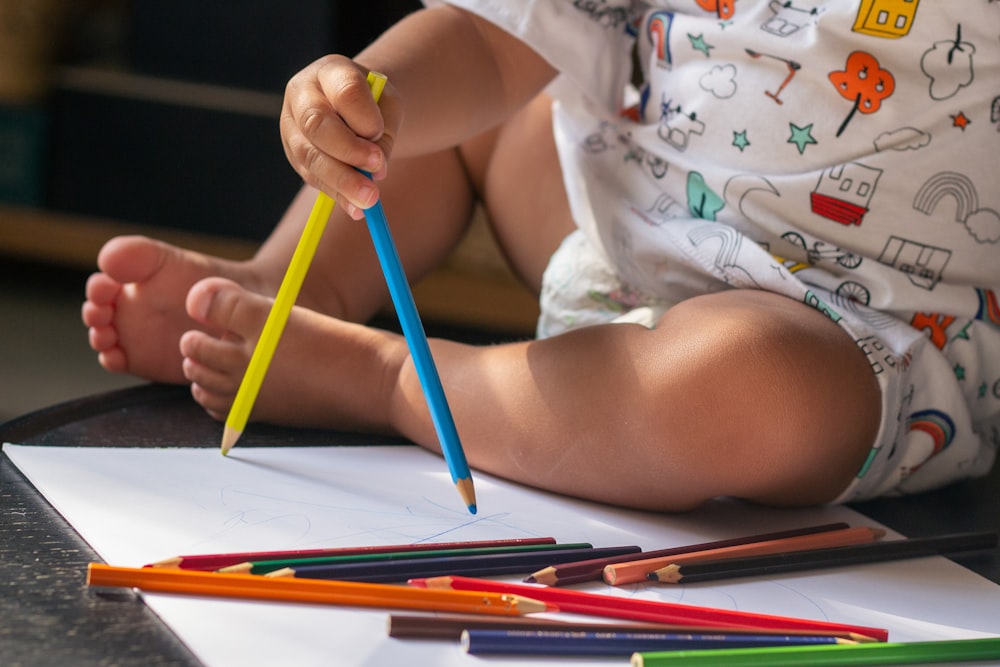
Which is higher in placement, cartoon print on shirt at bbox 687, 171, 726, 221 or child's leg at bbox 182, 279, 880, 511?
cartoon print on shirt at bbox 687, 171, 726, 221

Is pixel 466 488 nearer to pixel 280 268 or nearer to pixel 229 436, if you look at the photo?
pixel 229 436

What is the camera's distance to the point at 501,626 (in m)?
0.34

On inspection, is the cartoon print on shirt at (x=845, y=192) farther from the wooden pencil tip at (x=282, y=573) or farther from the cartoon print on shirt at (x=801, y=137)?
the wooden pencil tip at (x=282, y=573)

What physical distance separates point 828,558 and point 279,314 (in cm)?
24

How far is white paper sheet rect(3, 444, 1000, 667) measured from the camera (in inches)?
13.3

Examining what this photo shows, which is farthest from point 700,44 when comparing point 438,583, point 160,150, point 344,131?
point 160,150

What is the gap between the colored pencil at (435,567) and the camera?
1.20 feet

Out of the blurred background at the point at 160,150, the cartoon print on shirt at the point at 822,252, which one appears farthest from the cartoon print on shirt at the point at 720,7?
the blurred background at the point at 160,150

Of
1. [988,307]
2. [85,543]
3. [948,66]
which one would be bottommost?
[85,543]

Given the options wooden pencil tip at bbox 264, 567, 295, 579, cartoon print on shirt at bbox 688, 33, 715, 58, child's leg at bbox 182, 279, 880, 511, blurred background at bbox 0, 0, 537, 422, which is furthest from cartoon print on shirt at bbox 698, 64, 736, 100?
blurred background at bbox 0, 0, 537, 422

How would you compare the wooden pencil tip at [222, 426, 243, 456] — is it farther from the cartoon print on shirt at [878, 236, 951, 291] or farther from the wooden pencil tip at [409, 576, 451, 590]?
the cartoon print on shirt at [878, 236, 951, 291]

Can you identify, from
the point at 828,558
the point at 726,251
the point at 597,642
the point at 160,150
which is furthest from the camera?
the point at 160,150

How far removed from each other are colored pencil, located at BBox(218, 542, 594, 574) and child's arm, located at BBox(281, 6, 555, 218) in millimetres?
127

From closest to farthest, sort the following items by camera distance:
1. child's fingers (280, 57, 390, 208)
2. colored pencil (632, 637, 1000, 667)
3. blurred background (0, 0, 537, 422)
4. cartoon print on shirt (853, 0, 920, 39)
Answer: colored pencil (632, 637, 1000, 667), child's fingers (280, 57, 390, 208), cartoon print on shirt (853, 0, 920, 39), blurred background (0, 0, 537, 422)
